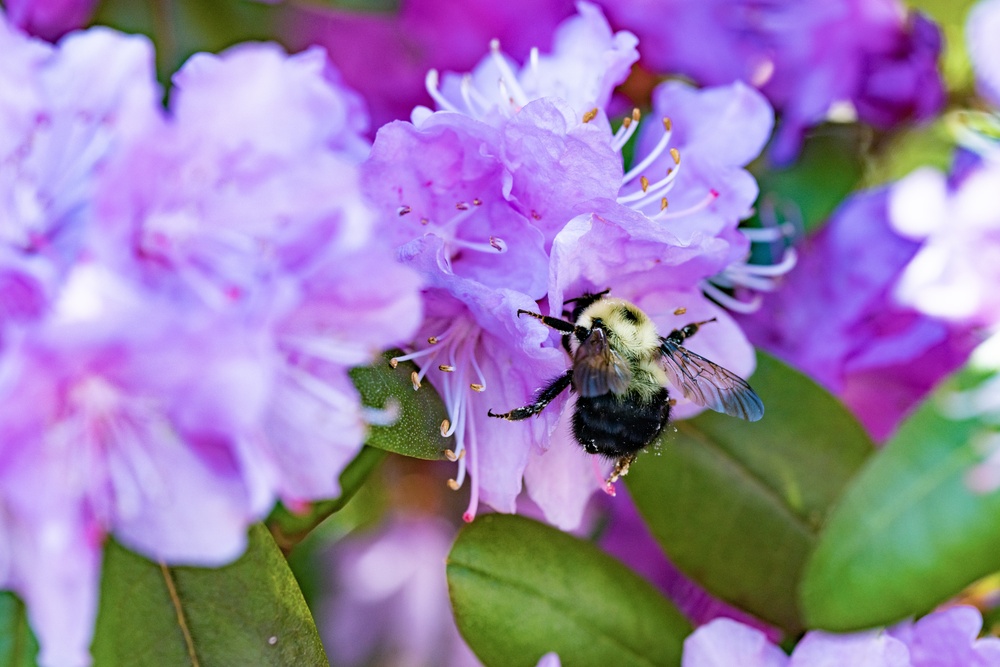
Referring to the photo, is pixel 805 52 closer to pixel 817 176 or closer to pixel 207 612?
pixel 817 176

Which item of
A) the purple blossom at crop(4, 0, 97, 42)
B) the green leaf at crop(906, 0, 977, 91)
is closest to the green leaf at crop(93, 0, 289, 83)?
the purple blossom at crop(4, 0, 97, 42)

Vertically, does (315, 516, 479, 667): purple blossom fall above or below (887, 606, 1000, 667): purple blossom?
below

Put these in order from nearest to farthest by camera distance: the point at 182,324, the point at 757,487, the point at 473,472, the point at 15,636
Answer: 1. the point at 182,324
2. the point at 15,636
3. the point at 473,472
4. the point at 757,487

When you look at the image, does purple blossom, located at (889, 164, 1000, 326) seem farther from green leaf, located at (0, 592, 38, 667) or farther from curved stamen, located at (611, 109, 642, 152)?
green leaf, located at (0, 592, 38, 667)

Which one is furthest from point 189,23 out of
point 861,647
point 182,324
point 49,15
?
point 861,647

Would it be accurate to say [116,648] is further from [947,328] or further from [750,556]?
[947,328]

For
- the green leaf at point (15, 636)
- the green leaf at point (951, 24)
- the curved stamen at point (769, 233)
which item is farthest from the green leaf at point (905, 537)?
the green leaf at point (951, 24)
